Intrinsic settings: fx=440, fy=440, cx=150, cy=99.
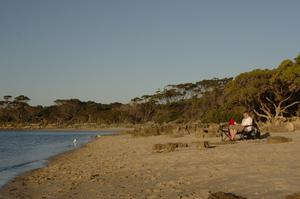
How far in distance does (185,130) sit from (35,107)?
94786 mm

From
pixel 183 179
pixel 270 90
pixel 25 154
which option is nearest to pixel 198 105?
pixel 270 90

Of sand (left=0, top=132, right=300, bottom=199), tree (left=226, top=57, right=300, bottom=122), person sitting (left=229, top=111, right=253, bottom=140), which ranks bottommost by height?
sand (left=0, top=132, right=300, bottom=199)

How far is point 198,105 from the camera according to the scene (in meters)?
69.6

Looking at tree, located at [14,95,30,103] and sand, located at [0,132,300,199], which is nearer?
sand, located at [0,132,300,199]

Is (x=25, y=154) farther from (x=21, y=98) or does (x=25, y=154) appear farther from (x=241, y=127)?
(x=21, y=98)

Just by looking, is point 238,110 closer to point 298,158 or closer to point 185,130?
point 185,130

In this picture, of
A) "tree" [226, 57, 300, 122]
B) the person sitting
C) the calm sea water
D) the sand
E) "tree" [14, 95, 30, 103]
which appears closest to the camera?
the sand

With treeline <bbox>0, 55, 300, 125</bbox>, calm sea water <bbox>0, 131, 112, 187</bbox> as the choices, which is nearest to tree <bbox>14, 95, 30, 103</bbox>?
treeline <bbox>0, 55, 300, 125</bbox>

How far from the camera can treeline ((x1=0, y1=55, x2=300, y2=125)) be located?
38469 mm

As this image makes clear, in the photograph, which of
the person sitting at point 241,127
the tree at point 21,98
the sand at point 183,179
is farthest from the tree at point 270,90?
the tree at point 21,98

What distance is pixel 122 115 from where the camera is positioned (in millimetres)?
98750

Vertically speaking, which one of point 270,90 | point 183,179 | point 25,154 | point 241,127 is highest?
point 270,90

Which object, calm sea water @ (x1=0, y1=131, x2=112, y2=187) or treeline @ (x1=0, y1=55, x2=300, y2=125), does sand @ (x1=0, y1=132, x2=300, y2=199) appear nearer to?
calm sea water @ (x1=0, y1=131, x2=112, y2=187)

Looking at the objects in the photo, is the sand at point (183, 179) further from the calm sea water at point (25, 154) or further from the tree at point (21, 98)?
the tree at point (21, 98)
